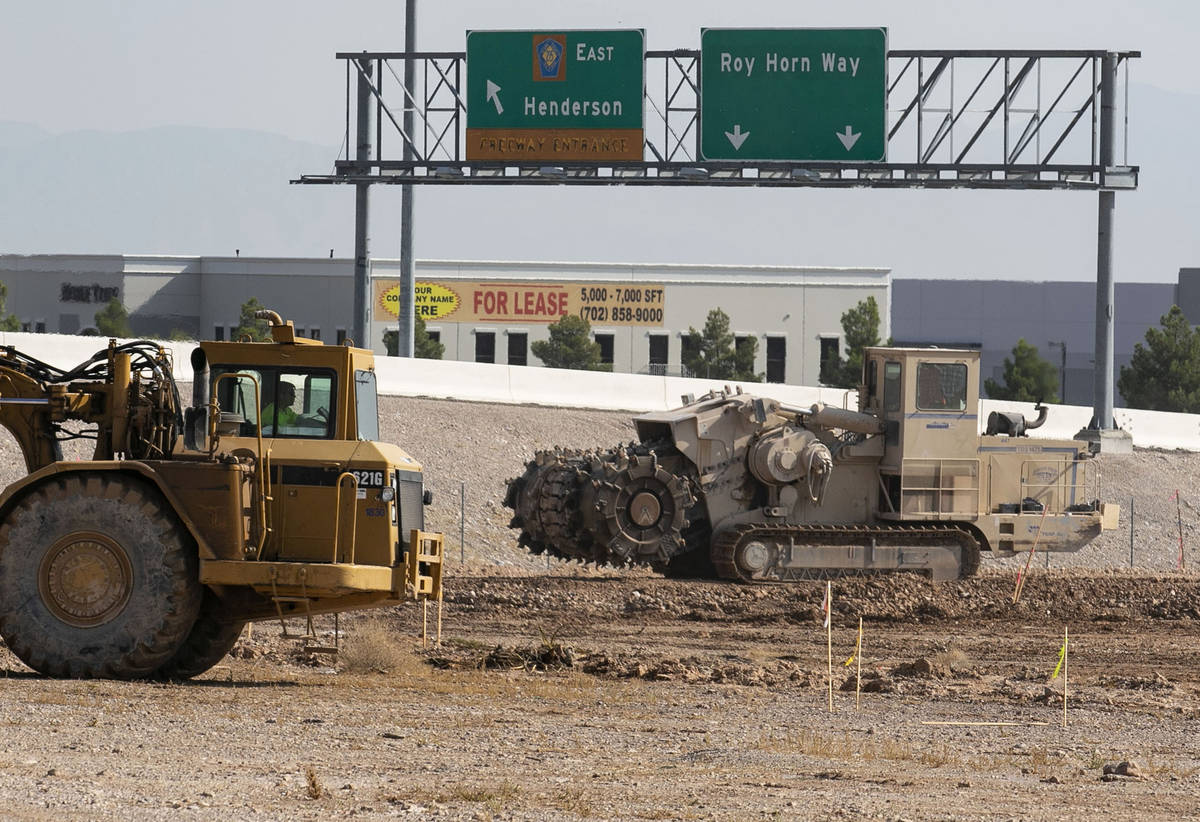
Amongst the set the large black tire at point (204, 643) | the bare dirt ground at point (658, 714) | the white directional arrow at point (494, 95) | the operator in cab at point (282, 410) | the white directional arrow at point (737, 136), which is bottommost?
the bare dirt ground at point (658, 714)

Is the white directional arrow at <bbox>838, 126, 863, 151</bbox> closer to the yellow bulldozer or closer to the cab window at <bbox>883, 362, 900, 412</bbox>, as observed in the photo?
the cab window at <bbox>883, 362, 900, 412</bbox>

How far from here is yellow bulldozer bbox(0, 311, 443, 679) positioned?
49.4 ft

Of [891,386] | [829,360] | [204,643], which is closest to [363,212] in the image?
[891,386]

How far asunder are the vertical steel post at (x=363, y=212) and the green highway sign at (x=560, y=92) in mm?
2500

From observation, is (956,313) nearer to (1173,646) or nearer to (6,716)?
(1173,646)

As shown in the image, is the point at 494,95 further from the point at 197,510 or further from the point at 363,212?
the point at 197,510

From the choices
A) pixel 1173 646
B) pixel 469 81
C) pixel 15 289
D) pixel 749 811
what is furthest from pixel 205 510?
pixel 15 289

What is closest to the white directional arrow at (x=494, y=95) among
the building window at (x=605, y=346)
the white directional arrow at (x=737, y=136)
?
the white directional arrow at (x=737, y=136)

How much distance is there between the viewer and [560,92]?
38469 mm

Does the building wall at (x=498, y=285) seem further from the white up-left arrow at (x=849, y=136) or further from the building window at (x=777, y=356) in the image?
the white up-left arrow at (x=849, y=136)

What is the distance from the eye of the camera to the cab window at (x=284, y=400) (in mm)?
15500

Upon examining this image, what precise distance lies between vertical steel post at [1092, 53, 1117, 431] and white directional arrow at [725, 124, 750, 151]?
312 inches

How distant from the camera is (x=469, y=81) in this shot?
3878 centimetres

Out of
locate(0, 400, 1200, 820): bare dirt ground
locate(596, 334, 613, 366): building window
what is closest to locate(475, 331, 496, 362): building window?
locate(596, 334, 613, 366): building window
